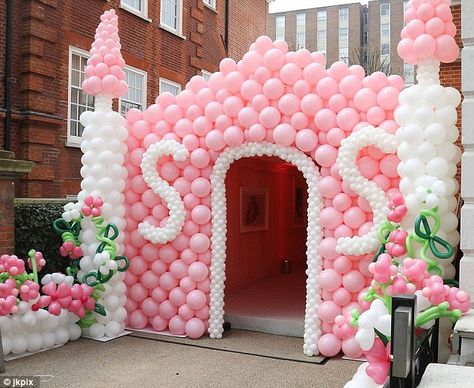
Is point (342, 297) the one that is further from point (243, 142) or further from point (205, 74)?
point (205, 74)

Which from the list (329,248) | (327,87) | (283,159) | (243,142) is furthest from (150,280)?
(327,87)

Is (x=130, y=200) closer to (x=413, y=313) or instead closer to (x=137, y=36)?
(x=413, y=313)

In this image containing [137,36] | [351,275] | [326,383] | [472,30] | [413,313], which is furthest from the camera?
[137,36]

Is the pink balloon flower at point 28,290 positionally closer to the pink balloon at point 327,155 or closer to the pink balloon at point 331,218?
the pink balloon at point 331,218

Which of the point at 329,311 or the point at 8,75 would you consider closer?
the point at 329,311

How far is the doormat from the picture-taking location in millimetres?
6176

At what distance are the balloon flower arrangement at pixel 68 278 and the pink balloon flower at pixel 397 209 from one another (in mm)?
3246

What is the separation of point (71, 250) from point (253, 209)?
3.41 meters

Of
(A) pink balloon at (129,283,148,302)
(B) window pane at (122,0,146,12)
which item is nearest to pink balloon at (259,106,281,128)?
(A) pink balloon at (129,283,148,302)

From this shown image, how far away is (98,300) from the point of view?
6.96 meters

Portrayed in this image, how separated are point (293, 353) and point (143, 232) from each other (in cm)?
233

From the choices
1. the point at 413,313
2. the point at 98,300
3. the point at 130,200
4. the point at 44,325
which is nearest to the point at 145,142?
the point at 130,200

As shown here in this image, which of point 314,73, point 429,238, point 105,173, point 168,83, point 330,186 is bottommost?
point 429,238

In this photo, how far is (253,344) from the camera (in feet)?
21.8
